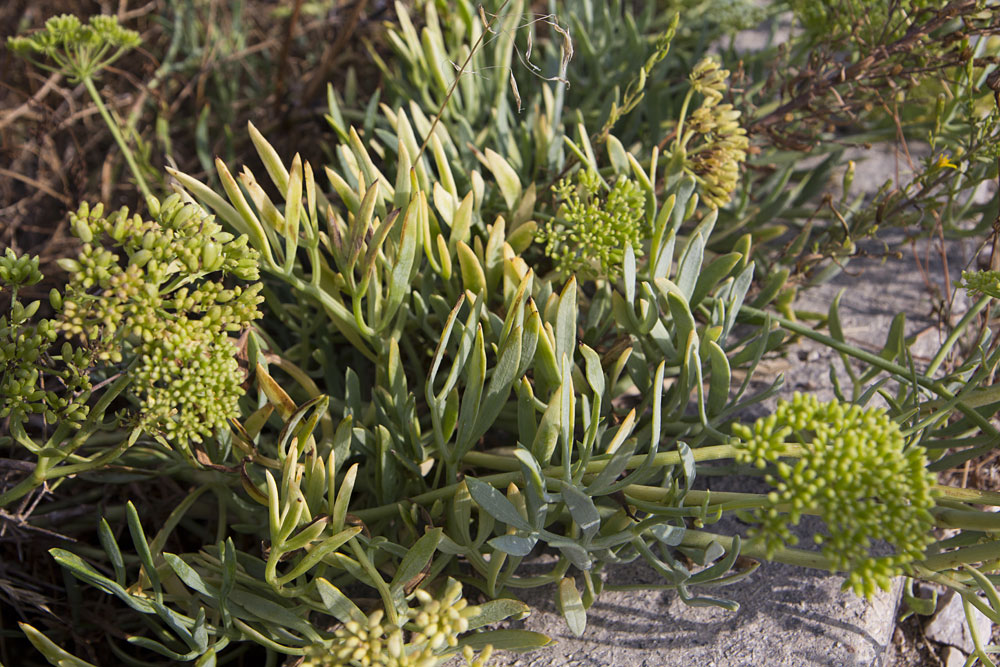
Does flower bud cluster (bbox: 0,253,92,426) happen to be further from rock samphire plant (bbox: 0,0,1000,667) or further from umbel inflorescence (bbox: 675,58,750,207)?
umbel inflorescence (bbox: 675,58,750,207)

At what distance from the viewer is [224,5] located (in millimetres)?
1941

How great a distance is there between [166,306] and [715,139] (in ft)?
2.37

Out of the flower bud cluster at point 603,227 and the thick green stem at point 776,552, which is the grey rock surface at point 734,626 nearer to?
the thick green stem at point 776,552

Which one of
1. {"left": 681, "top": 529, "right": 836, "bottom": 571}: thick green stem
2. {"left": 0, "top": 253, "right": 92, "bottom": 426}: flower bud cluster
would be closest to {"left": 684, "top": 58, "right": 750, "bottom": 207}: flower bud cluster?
{"left": 681, "top": 529, "right": 836, "bottom": 571}: thick green stem

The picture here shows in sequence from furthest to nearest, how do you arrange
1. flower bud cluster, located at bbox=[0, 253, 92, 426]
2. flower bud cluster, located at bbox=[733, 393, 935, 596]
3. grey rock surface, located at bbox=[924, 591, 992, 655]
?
grey rock surface, located at bbox=[924, 591, 992, 655]
flower bud cluster, located at bbox=[0, 253, 92, 426]
flower bud cluster, located at bbox=[733, 393, 935, 596]

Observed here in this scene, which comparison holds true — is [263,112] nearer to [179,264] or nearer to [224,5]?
[224,5]

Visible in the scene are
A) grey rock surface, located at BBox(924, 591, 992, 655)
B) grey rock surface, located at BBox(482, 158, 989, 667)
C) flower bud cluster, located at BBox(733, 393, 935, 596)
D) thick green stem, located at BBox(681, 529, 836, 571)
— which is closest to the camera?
flower bud cluster, located at BBox(733, 393, 935, 596)

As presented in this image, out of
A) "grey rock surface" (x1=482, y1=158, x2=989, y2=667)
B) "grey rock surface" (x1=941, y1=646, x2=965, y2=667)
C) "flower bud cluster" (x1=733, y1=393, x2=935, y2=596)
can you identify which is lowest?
"grey rock surface" (x1=941, y1=646, x2=965, y2=667)

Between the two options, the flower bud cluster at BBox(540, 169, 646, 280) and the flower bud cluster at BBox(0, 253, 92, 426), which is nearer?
the flower bud cluster at BBox(0, 253, 92, 426)

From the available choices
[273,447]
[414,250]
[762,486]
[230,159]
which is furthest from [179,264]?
[762,486]

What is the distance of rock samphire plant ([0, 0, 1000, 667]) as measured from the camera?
0.73 m

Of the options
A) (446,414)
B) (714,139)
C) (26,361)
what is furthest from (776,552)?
(26,361)

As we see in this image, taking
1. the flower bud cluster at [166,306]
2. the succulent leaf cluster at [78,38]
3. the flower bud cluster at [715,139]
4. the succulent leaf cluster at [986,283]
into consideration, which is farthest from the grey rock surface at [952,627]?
the succulent leaf cluster at [78,38]

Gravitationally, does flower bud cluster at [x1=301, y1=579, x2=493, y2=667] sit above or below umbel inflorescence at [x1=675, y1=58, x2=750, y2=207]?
below
